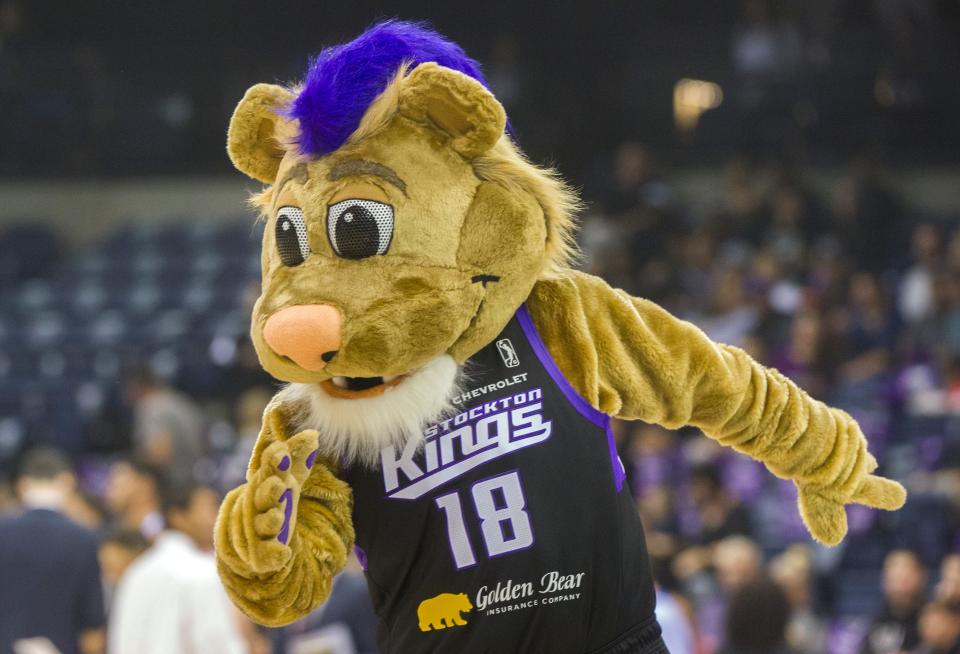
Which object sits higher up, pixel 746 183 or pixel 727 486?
pixel 746 183

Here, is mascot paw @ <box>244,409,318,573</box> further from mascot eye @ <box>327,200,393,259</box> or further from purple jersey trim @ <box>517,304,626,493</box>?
purple jersey trim @ <box>517,304,626,493</box>

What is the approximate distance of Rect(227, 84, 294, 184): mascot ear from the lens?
255 cm

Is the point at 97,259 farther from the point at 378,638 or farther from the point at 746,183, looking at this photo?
the point at 378,638

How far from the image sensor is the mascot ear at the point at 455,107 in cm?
238

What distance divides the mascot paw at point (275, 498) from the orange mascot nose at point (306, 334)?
0.12m

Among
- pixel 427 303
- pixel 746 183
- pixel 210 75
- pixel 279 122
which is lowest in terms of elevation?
pixel 746 183

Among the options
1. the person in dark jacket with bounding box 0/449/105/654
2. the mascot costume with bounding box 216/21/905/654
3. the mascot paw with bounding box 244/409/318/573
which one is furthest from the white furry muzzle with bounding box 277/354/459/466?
the person in dark jacket with bounding box 0/449/105/654

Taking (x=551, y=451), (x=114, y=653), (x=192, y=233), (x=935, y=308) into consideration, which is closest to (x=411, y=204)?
(x=551, y=451)

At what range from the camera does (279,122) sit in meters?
2.54

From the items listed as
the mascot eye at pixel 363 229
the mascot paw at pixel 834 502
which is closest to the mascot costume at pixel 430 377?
the mascot eye at pixel 363 229

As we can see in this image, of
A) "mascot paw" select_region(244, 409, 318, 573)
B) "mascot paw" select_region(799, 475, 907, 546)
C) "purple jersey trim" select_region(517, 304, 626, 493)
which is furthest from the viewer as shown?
"mascot paw" select_region(799, 475, 907, 546)

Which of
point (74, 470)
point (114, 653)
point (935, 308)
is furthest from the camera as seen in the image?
point (74, 470)

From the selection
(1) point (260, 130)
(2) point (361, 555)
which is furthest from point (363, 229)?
(2) point (361, 555)

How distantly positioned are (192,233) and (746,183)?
4929 mm
